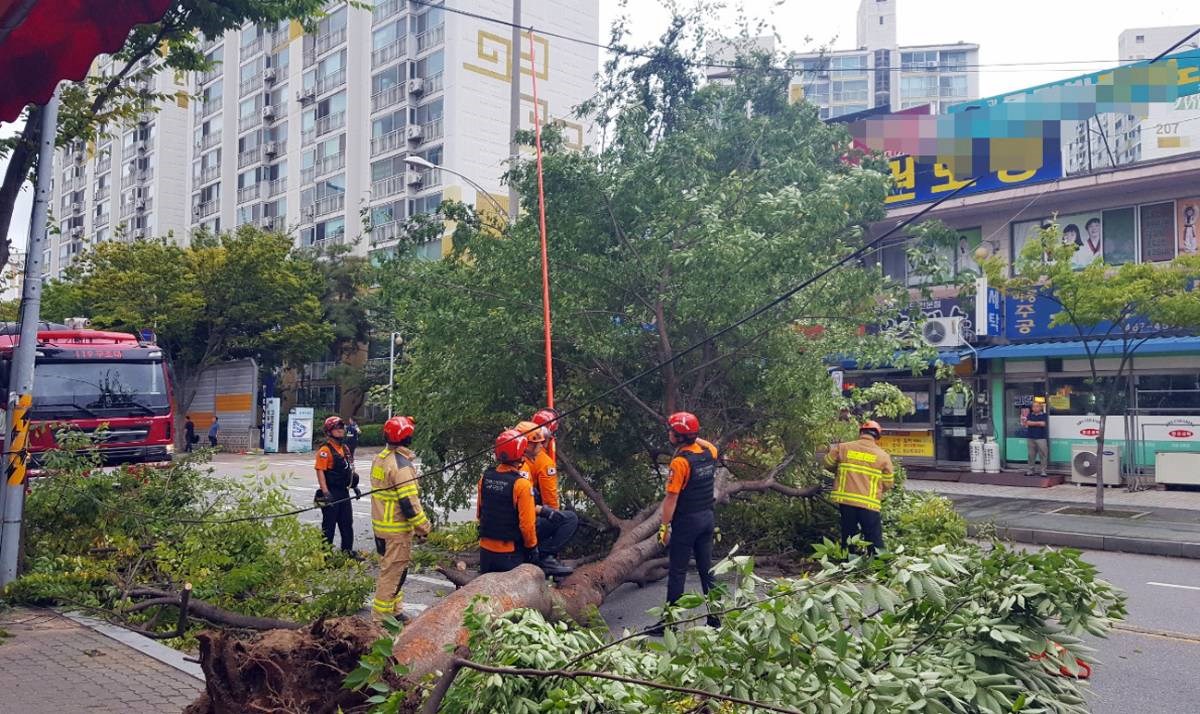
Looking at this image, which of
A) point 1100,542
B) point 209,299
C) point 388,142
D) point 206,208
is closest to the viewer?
point 1100,542

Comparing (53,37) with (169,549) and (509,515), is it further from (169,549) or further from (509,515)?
(169,549)

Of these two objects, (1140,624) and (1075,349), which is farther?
(1075,349)

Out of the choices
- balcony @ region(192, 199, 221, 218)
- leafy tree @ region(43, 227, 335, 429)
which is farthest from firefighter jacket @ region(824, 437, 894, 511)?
balcony @ region(192, 199, 221, 218)

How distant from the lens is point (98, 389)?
13898 mm

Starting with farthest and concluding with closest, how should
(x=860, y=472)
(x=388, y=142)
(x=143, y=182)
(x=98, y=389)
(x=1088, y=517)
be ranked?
(x=143, y=182), (x=388, y=142), (x=98, y=389), (x=1088, y=517), (x=860, y=472)

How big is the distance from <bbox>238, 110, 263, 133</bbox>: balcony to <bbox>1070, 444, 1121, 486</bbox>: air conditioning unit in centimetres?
4592

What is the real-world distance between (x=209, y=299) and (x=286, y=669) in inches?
1308

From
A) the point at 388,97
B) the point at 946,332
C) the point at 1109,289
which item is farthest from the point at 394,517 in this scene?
the point at 388,97

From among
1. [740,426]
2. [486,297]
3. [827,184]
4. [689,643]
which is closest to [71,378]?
[486,297]

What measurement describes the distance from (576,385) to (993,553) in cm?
582

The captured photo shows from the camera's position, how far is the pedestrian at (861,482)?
8000mm

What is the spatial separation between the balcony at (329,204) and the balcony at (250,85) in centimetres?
950

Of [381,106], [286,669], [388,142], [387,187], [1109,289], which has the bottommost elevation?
[286,669]

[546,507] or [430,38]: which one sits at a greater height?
[430,38]
